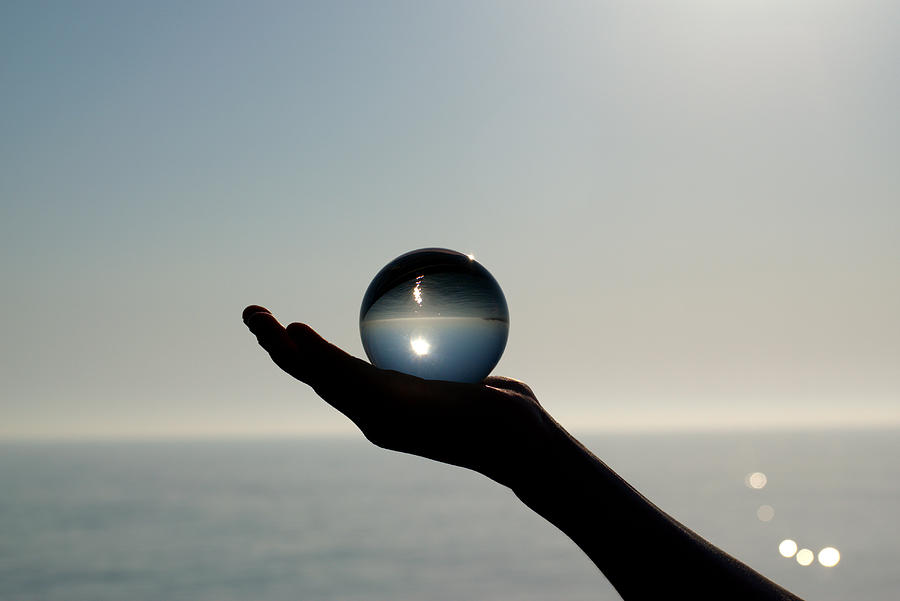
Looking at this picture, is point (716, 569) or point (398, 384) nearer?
point (716, 569)

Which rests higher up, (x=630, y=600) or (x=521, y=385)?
(x=521, y=385)

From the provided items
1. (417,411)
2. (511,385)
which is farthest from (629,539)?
(511,385)

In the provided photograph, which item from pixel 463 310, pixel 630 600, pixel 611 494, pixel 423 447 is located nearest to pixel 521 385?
pixel 463 310

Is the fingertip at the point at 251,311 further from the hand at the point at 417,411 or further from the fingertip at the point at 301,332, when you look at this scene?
the fingertip at the point at 301,332

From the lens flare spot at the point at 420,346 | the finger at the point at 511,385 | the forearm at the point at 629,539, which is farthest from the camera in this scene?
the lens flare spot at the point at 420,346

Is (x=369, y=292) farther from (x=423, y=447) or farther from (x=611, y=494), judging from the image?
(x=611, y=494)

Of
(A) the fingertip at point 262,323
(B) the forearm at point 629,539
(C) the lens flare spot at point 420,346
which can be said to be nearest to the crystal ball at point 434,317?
(C) the lens flare spot at point 420,346
